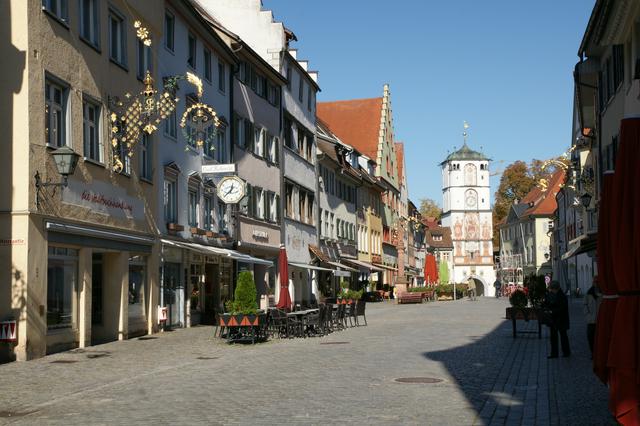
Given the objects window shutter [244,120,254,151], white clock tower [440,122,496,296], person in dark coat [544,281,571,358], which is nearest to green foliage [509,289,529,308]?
person in dark coat [544,281,571,358]

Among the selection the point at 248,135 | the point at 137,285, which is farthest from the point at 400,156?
the point at 137,285

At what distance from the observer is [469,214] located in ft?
502

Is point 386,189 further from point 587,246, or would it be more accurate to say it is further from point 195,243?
point 587,246

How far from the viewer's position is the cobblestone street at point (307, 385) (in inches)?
Answer: 424

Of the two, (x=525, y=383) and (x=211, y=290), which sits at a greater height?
(x=211, y=290)

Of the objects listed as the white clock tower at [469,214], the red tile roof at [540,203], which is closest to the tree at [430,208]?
the white clock tower at [469,214]

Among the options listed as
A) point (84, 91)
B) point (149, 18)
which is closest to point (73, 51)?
point (84, 91)

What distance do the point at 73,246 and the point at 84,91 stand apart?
3.78 meters

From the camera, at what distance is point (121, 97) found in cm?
2495

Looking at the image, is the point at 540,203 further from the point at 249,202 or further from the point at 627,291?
the point at 627,291

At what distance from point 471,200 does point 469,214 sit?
10.3ft

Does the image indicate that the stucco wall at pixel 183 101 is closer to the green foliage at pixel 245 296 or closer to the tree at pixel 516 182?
the green foliage at pixel 245 296

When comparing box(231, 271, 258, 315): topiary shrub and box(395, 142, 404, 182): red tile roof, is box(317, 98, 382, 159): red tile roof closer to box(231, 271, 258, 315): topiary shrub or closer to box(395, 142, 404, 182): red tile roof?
box(395, 142, 404, 182): red tile roof

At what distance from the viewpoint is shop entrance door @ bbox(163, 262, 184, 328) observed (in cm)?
2905
